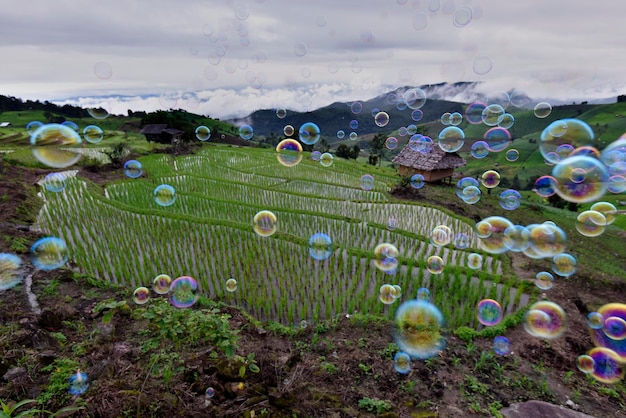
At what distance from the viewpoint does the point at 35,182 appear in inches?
766

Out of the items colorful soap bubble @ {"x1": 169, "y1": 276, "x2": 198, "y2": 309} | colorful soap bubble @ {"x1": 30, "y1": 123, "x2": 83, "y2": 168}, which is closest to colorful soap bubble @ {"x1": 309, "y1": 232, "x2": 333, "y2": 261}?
colorful soap bubble @ {"x1": 169, "y1": 276, "x2": 198, "y2": 309}

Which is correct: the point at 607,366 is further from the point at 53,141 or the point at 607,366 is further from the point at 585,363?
the point at 53,141

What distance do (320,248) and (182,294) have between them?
449 centimetres

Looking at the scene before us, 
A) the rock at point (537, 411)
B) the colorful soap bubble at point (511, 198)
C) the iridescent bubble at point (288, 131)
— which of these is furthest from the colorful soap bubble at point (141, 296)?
the colorful soap bubble at point (511, 198)

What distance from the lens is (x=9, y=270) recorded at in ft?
25.6

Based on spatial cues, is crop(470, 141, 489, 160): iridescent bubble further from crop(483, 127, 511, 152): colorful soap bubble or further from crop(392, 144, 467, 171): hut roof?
crop(392, 144, 467, 171): hut roof

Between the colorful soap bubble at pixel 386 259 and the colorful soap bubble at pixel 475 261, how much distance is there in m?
2.70

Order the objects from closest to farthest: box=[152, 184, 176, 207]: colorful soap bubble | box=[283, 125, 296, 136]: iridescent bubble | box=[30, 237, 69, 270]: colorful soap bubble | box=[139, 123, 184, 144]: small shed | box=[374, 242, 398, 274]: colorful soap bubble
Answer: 1. box=[30, 237, 69, 270]: colorful soap bubble
2. box=[374, 242, 398, 274]: colorful soap bubble
3. box=[152, 184, 176, 207]: colorful soap bubble
4. box=[283, 125, 296, 136]: iridescent bubble
5. box=[139, 123, 184, 144]: small shed

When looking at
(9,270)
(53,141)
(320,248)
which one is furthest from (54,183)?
(320,248)

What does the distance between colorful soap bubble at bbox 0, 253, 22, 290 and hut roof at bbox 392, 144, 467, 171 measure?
25.8 m

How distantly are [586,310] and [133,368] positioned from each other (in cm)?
1066

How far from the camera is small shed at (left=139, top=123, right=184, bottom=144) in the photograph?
155 ft

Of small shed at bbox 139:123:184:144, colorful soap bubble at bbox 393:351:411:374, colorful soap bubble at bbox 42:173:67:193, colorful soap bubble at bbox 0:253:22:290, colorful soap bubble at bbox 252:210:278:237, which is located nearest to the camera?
colorful soap bubble at bbox 393:351:411:374

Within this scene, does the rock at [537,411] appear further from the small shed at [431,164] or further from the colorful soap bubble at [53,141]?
the small shed at [431,164]
